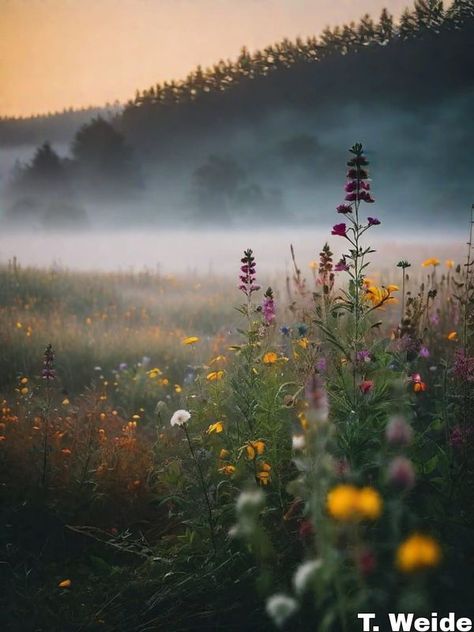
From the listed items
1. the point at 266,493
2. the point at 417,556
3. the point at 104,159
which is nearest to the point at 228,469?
the point at 266,493

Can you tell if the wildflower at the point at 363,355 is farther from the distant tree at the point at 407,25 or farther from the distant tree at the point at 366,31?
the distant tree at the point at 366,31

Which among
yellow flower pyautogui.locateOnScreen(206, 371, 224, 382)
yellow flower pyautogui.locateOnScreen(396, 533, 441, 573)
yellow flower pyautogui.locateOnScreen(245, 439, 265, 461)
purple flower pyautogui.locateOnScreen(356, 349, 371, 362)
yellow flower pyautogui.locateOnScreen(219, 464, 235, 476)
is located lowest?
yellow flower pyautogui.locateOnScreen(219, 464, 235, 476)

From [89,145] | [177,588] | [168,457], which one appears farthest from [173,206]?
[177,588]

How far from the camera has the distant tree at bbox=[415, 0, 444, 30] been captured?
6186 mm

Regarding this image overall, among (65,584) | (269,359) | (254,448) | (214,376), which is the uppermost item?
(269,359)

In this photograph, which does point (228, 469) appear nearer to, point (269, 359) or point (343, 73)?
point (269, 359)

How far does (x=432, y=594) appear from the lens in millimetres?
1748

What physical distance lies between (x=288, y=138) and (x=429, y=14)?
8.02 m

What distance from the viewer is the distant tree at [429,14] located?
619 cm

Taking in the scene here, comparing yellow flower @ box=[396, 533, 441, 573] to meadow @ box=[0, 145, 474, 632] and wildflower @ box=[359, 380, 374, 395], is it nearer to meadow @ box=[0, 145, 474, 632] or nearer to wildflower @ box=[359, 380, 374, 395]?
meadow @ box=[0, 145, 474, 632]

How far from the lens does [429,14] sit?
648cm

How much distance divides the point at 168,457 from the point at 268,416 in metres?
1.03

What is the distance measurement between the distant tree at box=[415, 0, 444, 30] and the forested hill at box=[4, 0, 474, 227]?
2 cm

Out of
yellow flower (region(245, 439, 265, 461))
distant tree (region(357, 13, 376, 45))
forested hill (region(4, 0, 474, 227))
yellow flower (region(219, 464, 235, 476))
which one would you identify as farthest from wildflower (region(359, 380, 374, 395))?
distant tree (region(357, 13, 376, 45))
